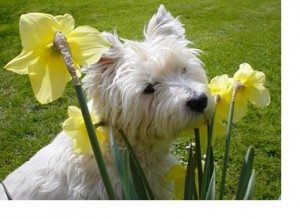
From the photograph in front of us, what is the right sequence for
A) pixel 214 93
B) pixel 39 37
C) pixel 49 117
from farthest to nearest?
pixel 49 117 < pixel 214 93 < pixel 39 37

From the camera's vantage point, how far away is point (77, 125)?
3.09 ft

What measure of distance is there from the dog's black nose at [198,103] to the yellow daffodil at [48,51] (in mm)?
573

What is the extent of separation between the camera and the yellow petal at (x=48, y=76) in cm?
65

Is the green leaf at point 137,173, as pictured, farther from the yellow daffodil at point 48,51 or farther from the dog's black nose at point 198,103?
the dog's black nose at point 198,103

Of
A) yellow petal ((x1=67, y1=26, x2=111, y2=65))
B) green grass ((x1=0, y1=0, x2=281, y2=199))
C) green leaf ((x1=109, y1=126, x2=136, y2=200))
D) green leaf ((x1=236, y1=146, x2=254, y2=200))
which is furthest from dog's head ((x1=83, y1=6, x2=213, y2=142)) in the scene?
green grass ((x1=0, y1=0, x2=281, y2=199))

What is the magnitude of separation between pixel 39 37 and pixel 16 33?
176cm

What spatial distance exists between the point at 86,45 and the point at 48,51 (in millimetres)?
64

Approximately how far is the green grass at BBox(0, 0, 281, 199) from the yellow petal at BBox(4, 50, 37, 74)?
1391 millimetres

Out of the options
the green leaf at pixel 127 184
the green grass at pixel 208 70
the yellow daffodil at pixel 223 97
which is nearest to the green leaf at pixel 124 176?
the green leaf at pixel 127 184

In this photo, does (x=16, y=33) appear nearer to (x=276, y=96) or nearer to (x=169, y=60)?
(x=169, y=60)
